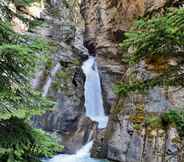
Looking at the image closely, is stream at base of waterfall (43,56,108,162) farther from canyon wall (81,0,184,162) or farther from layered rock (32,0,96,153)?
canyon wall (81,0,184,162)

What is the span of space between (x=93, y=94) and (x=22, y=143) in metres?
15.8

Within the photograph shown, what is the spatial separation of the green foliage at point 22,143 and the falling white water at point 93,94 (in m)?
13.1

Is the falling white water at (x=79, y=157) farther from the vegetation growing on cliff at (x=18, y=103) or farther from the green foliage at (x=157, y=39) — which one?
the green foliage at (x=157, y=39)

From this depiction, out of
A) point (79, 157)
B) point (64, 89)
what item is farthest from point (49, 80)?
point (79, 157)

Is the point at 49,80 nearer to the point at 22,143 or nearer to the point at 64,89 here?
the point at 64,89

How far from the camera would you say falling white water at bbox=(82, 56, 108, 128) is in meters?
20.6

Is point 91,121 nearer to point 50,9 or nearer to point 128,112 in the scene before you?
point 128,112

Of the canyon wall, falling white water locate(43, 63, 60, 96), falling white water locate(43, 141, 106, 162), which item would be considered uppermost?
falling white water locate(43, 63, 60, 96)

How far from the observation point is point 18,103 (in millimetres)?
6242

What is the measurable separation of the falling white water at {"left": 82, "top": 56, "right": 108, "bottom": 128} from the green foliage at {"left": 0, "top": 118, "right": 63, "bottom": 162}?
1311 centimetres

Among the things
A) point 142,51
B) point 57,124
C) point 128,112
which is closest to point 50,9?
point 57,124

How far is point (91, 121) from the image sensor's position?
1825 cm

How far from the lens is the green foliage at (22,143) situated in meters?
5.75

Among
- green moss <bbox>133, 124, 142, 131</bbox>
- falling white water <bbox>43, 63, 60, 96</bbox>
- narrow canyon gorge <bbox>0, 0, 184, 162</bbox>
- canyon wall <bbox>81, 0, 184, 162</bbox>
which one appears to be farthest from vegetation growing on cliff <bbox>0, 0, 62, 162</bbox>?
falling white water <bbox>43, 63, 60, 96</bbox>
